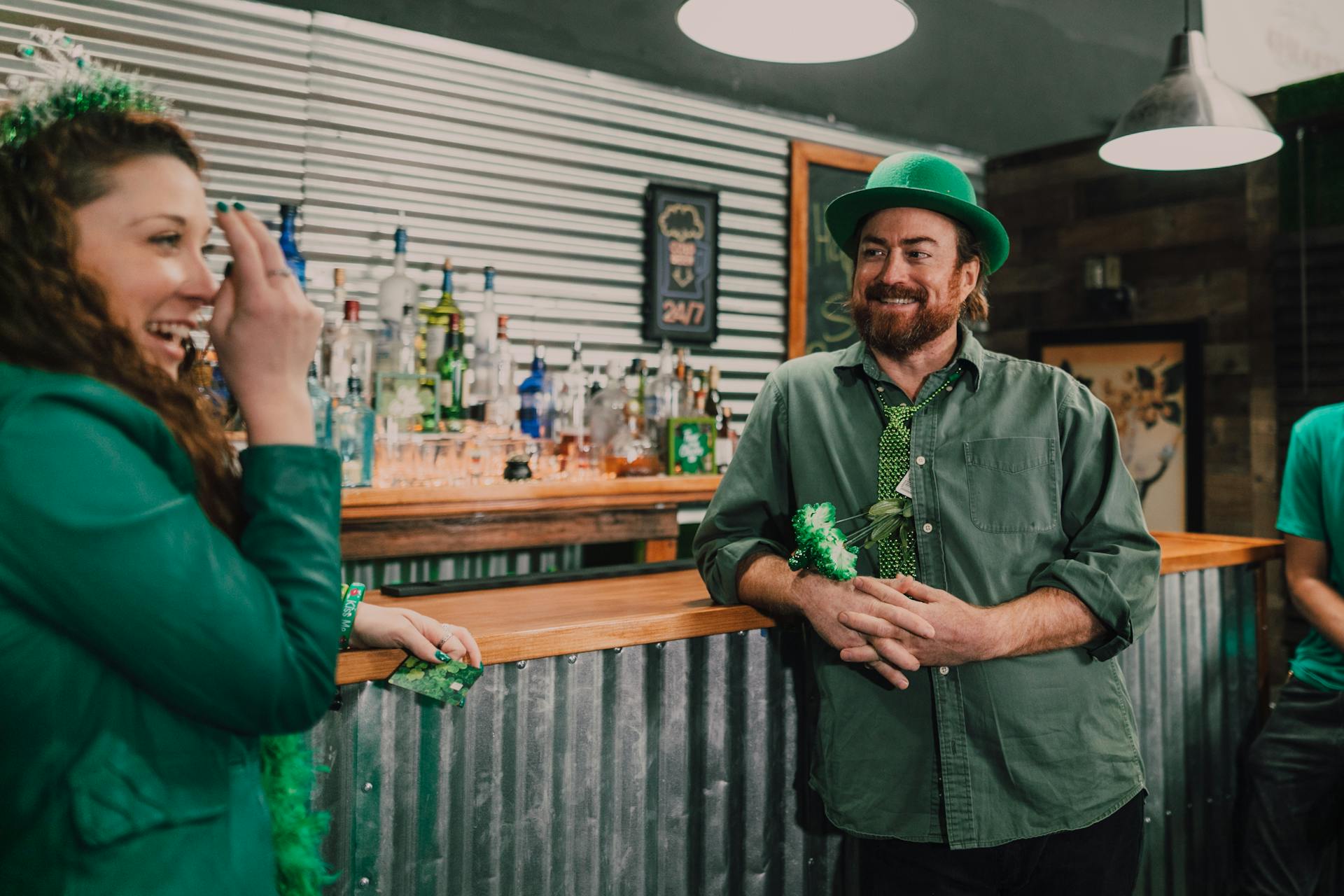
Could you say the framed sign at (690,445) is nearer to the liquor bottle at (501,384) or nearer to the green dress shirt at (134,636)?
the liquor bottle at (501,384)

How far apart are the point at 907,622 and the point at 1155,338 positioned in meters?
4.00

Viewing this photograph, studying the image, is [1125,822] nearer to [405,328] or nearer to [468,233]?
[405,328]

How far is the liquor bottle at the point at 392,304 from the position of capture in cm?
369

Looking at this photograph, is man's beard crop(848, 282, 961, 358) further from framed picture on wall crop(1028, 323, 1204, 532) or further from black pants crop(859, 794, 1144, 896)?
framed picture on wall crop(1028, 323, 1204, 532)

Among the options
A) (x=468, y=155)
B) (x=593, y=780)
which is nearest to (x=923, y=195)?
(x=593, y=780)

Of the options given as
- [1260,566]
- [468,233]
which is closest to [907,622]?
[1260,566]

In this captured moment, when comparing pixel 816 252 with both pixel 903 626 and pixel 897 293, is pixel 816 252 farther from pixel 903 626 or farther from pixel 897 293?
pixel 903 626

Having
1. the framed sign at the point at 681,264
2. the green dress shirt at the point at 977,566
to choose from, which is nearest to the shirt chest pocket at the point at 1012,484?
the green dress shirt at the point at 977,566

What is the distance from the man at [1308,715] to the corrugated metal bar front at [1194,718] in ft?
0.29

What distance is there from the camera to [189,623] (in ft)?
2.74

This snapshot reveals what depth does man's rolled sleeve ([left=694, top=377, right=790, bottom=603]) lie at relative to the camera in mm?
1908

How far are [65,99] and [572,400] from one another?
3208 mm

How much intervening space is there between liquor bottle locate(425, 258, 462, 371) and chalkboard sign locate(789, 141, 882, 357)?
182 centimetres

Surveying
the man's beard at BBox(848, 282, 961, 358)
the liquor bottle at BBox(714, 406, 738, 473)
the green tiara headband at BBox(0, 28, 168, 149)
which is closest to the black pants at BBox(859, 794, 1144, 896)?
the man's beard at BBox(848, 282, 961, 358)
